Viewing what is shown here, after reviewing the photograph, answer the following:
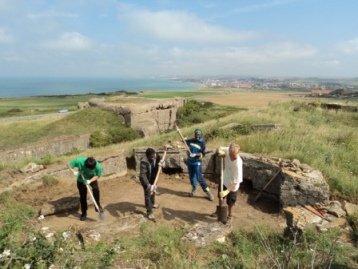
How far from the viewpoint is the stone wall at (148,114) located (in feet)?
79.4

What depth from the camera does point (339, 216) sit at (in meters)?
7.64

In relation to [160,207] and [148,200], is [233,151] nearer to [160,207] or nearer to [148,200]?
[148,200]

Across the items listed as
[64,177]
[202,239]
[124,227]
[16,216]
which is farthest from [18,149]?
[202,239]

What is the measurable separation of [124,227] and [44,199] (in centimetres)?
307

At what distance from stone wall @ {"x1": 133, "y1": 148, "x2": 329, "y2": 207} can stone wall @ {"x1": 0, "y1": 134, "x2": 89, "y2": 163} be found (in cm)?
756

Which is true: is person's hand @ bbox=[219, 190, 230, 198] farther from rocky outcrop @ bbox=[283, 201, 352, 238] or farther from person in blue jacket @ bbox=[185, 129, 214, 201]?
person in blue jacket @ bbox=[185, 129, 214, 201]

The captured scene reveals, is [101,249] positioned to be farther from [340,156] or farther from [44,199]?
[340,156]

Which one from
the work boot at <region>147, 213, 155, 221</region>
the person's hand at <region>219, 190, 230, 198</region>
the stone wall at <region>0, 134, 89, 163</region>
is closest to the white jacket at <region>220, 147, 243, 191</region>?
the person's hand at <region>219, 190, 230, 198</region>

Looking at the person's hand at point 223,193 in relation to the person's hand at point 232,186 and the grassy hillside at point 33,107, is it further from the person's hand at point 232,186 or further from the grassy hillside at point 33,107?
the grassy hillside at point 33,107

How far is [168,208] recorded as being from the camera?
9195mm

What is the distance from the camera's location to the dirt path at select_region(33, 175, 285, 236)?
331 inches

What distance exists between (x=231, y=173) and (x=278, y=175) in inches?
85.9

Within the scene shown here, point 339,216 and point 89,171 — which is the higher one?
point 89,171

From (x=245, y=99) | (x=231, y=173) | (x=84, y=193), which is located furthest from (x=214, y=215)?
(x=245, y=99)
